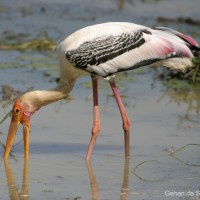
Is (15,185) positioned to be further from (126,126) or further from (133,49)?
(133,49)

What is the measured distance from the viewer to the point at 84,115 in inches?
421

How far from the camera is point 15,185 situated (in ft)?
26.7

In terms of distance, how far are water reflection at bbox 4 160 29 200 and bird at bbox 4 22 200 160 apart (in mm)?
453

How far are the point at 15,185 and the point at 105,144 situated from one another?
1811 mm

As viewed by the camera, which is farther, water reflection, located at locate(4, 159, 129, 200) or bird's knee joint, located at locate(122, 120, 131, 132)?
bird's knee joint, located at locate(122, 120, 131, 132)

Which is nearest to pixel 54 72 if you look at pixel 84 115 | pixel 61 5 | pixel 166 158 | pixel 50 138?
pixel 84 115

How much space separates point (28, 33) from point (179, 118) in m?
5.99

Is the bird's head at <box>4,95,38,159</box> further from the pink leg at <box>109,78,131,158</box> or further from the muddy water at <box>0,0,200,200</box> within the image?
the pink leg at <box>109,78,131,158</box>

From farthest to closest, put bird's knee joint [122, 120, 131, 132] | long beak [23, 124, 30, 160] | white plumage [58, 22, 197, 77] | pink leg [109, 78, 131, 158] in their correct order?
bird's knee joint [122, 120, 131, 132], pink leg [109, 78, 131, 158], white plumage [58, 22, 197, 77], long beak [23, 124, 30, 160]

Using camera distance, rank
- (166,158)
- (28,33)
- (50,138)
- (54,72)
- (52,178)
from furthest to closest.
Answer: (28,33) → (54,72) → (50,138) → (166,158) → (52,178)

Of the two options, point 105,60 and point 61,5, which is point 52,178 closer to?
point 105,60

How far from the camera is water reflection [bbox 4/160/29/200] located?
7784 mm

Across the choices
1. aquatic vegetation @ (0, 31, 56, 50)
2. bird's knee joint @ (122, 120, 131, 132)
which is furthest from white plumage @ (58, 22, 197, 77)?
aquatic vegetation @ (0, 31, 56, 50)

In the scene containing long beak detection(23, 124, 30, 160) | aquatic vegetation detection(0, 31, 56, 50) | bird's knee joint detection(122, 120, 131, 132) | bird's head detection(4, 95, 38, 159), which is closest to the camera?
long beak detection(23, 124, 30, 160)
